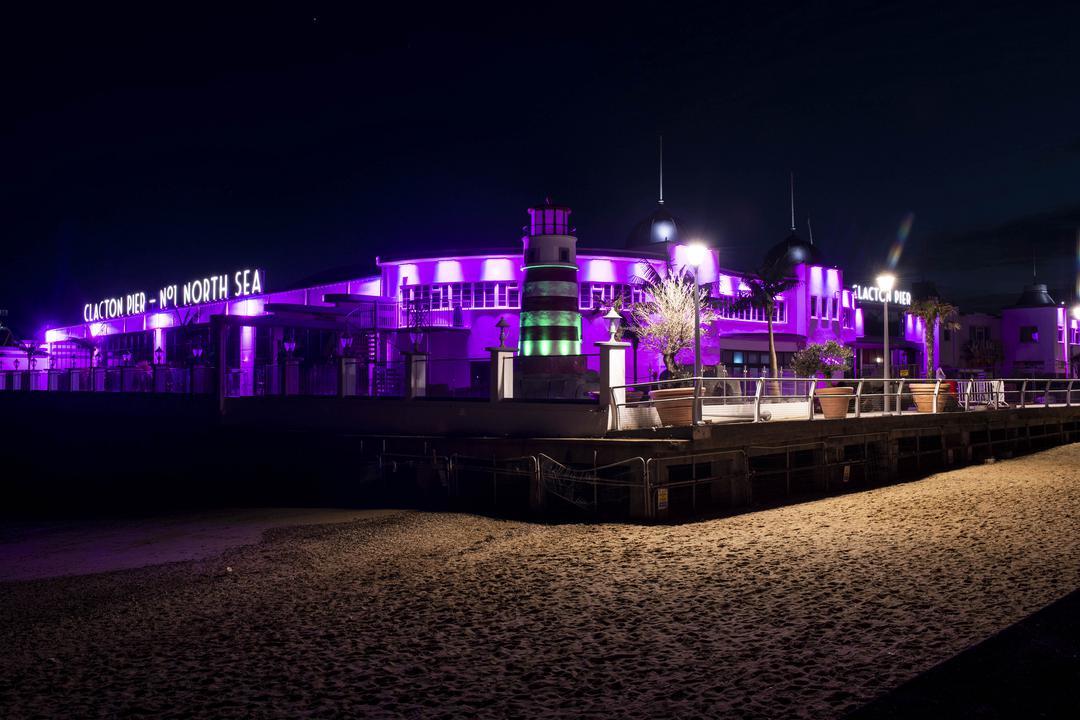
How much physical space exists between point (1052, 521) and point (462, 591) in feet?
34.8

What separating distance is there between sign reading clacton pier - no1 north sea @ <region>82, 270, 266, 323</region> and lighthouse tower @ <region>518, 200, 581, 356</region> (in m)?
22.3

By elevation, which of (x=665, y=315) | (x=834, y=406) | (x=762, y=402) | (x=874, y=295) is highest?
(x=874, y=295)

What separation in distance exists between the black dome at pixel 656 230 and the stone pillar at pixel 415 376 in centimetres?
3558

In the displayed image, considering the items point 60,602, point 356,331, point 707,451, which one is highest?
point 356,331

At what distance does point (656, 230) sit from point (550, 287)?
21.3 meters

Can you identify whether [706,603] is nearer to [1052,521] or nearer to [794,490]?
[1052,521]

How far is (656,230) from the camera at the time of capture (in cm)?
5744

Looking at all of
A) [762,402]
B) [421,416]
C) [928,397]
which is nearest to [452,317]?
[421,416]

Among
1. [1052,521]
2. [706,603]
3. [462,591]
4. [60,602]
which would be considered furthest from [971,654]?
[60,602]

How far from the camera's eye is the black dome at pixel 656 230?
56.6 metres

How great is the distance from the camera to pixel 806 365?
43344 millimetres

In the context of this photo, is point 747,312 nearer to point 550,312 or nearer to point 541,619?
point 550,312

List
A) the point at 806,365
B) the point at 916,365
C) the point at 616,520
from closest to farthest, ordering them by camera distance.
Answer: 1. the point at 616,520
2. the point at 806,365
3. the point at 916,365

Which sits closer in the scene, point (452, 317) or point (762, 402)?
point (762, 402)
